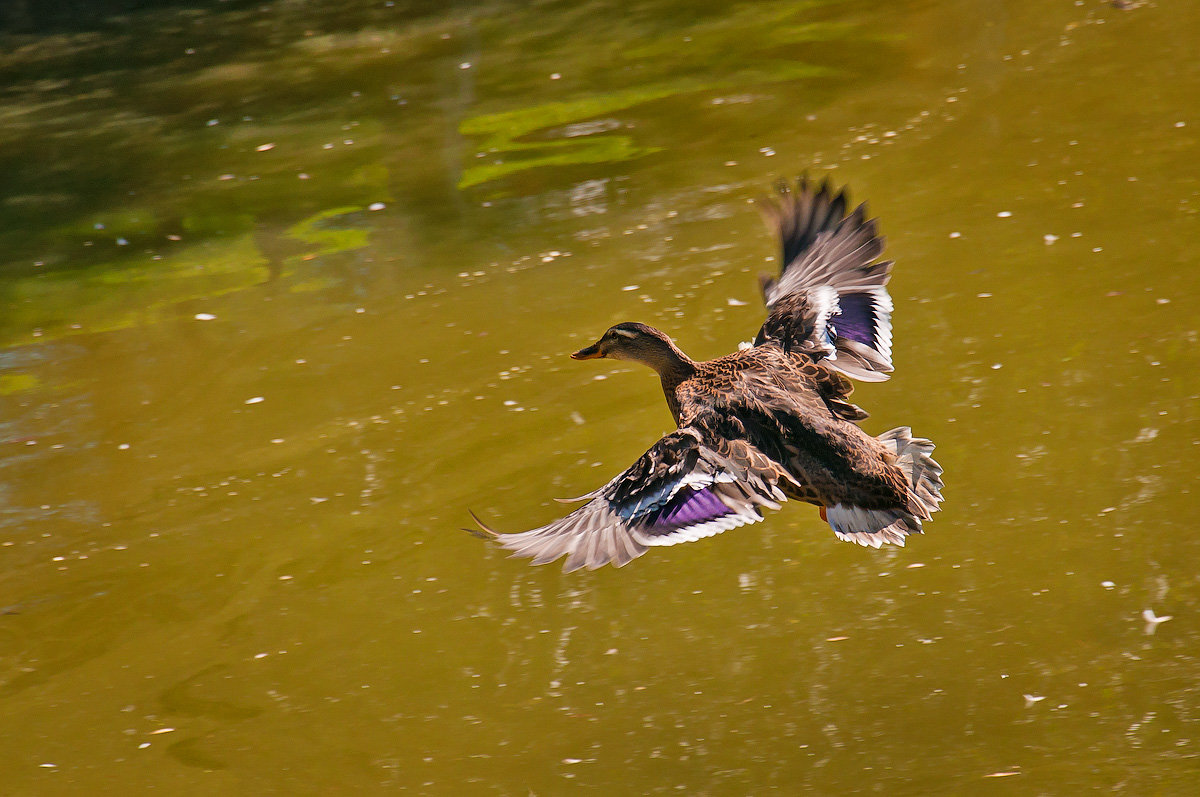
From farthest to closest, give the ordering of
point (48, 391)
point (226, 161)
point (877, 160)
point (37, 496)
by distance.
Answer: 1. point (226, 161)
2. point (877, 160)
3. point (48, 391)
4. point (37, 496)

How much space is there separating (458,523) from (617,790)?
1500 mm

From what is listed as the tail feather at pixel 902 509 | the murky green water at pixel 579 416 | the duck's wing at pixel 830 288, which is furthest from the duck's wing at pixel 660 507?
the duck's wing at pixel 830 288

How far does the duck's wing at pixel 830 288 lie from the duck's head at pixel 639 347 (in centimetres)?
34

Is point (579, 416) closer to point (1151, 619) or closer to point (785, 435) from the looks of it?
point (785, 435)

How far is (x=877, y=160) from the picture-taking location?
657cm

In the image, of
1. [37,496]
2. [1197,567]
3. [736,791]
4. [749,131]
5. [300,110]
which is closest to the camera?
[736,791]

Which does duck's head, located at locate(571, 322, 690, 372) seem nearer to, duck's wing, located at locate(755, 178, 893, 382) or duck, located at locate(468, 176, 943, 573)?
duck, located at locate(468, 176, 943, 573)

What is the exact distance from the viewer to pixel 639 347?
430 cm

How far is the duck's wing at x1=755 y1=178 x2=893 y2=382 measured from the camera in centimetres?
420

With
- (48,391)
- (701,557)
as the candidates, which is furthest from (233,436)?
(701,557)

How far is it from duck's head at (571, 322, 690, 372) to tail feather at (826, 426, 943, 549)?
780mm

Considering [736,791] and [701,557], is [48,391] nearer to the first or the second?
[701,557]

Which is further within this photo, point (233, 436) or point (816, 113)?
point (816, 113)

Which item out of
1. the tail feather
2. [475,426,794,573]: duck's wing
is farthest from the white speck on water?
[475,426,794,573]: duck's wing
